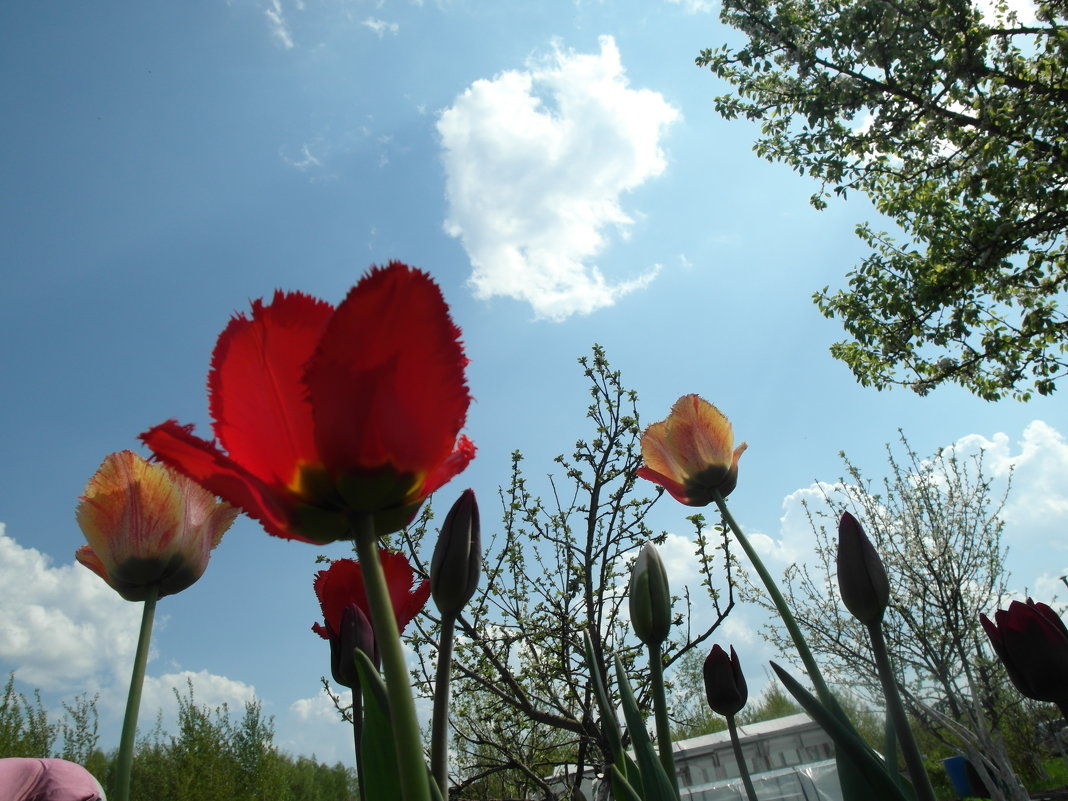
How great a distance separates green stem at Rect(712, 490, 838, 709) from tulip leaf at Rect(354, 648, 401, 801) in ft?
1.46

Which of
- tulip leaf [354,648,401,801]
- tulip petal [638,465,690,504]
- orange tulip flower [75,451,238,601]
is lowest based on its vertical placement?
tulip leaf [354,648,401,801]

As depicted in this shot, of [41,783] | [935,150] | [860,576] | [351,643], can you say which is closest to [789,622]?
[860,576]

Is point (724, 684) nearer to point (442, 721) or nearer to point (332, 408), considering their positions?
point (442, 721)

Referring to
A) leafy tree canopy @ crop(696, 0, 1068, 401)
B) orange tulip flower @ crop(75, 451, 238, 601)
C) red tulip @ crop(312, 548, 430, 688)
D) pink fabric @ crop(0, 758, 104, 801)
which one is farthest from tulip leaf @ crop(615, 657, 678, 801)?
leafy tree canopy @ crop(696, 0, 1068, 401)

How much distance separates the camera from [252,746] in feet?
49.0

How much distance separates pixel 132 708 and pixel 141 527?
0.67 ft

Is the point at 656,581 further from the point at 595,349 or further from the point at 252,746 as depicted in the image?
the point at 252,746

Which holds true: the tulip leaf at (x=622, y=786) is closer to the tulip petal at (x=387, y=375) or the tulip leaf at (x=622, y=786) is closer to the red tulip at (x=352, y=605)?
the red tulip at (x=352, y=605)

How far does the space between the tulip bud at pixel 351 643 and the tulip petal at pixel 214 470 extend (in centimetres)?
36

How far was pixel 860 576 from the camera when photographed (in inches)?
29.0

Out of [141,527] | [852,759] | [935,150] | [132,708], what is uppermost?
[935,150]

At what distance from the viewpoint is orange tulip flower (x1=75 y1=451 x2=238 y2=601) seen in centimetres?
75

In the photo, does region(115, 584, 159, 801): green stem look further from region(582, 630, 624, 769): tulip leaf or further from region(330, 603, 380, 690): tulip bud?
region(582, 630, 624, 769): tulip leaf

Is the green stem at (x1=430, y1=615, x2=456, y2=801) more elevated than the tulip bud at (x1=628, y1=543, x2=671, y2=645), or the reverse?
the tulip bud at (x1=628, y1=543, x2=671, y2=645)
